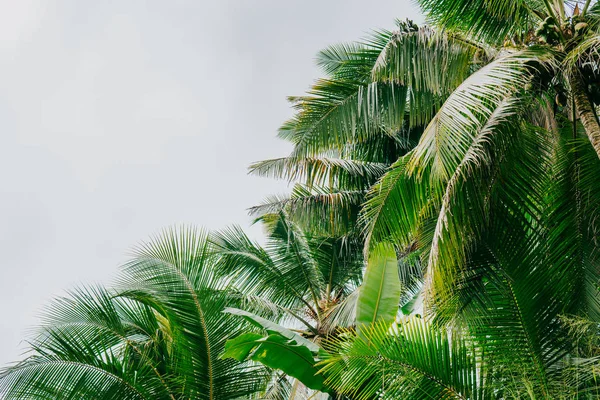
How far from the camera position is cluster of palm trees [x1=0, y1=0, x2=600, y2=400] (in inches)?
219

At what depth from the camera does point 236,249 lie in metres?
12.0

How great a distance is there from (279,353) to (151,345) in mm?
2304

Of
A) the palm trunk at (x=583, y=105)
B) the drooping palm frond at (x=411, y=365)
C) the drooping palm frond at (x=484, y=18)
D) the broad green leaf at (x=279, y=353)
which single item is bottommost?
the broad green leaf at (x=279, y=353)

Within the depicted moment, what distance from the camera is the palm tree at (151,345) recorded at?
8.10 metres

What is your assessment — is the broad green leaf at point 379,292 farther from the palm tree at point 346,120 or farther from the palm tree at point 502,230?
the palm tree at point 346,120

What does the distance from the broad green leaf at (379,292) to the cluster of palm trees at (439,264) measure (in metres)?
0.01

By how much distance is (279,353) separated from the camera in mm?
7395

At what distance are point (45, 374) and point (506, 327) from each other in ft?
16.4

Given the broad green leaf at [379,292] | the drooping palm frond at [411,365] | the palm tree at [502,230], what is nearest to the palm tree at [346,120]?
the palm tree at [502,230]

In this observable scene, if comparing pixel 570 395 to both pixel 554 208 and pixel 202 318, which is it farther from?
pixel 202 318

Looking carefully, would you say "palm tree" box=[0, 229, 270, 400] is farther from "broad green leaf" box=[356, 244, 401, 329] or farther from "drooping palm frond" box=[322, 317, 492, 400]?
"drooping palm frond" box=[322, 317, 492, 400]

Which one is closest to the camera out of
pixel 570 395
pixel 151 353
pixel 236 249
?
pixel 570 395

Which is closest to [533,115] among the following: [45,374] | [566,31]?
[566,31]

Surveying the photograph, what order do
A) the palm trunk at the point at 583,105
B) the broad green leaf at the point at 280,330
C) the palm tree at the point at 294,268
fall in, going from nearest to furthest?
the palm trunk at the point at 583,105 → the broad green leaf at the point at 280,330 → the palm tree at the point at 294,268
